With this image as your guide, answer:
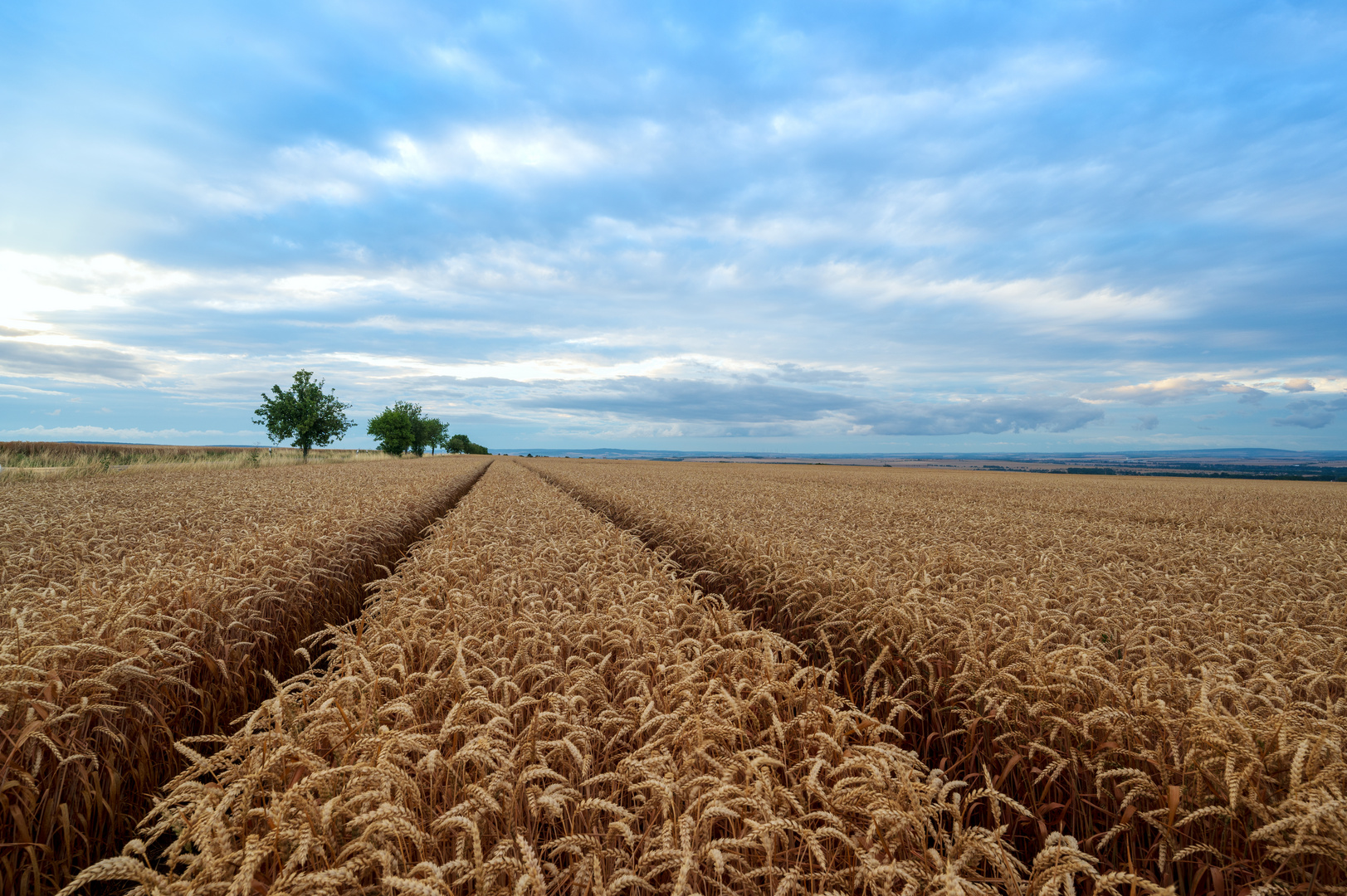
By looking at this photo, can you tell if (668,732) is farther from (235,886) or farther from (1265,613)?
(1265,613)

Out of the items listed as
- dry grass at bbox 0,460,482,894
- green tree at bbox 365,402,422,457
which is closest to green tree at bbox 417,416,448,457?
green tree at bbox 365,402,422,457

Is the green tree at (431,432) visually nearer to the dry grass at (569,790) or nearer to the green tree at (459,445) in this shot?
the green tree at (459,445)

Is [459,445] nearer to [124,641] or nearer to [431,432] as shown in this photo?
[431,432]

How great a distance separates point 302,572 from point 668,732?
595cm

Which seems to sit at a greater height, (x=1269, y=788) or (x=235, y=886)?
(x=235, y=886)

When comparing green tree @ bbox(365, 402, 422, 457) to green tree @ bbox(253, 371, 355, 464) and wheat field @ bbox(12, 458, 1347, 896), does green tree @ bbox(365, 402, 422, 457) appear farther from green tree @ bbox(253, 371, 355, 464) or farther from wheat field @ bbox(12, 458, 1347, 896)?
wheat field @ bbox(12, 458, 1347, 896)

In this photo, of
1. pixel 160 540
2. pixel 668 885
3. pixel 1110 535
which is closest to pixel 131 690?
pixel 668 885

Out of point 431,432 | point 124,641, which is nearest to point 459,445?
point 431,432

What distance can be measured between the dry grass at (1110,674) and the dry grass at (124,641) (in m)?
4.79

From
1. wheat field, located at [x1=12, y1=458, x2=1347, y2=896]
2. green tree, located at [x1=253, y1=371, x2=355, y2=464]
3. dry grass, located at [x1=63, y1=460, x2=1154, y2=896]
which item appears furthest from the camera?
green tree, located at [x1=253, y1=371, x2=355, y2=464]

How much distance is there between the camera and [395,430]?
105750 millimetres

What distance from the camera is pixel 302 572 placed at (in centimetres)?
688

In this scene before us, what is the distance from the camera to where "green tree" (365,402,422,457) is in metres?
105

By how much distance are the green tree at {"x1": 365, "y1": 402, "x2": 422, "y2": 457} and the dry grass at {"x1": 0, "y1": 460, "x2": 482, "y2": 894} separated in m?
103
